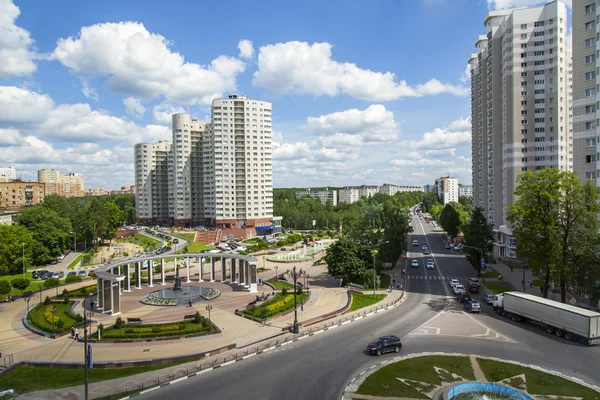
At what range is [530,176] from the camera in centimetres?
4453

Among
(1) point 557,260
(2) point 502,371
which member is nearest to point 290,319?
(2) point 502,371

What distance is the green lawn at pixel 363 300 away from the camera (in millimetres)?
46031

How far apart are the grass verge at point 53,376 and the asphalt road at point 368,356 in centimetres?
464

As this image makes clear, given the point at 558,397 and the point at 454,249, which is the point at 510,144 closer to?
the point at 454,249

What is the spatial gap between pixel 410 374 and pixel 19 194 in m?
171

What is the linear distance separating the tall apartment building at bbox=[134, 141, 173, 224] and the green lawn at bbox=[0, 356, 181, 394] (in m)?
124

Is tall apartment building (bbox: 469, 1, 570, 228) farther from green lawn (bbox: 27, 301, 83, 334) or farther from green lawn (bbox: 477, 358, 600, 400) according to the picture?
green lawn (bbox: 27, 301, 83, 334)

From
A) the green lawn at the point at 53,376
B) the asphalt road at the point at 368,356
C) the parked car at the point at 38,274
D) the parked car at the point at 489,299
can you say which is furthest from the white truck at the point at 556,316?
the parked car at the point at 38,274

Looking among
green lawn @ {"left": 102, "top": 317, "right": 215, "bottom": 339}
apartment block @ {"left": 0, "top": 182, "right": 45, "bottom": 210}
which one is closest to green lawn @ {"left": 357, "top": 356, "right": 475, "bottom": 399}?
green lawn @ {"left": 102, "top": 317, "right": 215, "bottom": 339}

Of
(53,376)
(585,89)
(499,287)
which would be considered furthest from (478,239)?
(53,376)

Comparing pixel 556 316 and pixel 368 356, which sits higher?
pixel 556 316

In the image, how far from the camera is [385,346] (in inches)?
1214

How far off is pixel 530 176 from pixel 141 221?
454 ft

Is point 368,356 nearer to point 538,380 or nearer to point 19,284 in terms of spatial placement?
point 538,380
